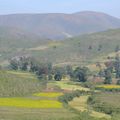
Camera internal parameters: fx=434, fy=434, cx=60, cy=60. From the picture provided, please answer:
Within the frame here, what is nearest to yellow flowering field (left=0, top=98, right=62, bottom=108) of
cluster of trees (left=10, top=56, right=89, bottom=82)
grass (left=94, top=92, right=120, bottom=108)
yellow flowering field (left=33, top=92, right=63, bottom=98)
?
yellow flowering field (left=33, top=92, right=63, bottom=98)

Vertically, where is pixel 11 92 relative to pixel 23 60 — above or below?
below

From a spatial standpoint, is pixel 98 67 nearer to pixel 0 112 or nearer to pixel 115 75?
pixel 115 75

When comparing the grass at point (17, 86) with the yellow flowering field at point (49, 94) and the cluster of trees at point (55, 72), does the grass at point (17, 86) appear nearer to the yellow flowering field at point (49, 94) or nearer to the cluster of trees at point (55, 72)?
the yellow flowering field at point (49, 94)

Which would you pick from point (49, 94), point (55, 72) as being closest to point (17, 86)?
point (49, 94)

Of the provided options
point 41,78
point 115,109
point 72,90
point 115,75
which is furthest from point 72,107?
point 115,75

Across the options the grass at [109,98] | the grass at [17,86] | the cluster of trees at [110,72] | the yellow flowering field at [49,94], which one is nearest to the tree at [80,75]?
the cluster of trees at [110,72]

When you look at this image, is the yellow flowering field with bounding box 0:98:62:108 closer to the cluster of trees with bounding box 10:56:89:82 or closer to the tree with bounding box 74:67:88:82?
the cluster of trees with bounding box 10:56:89:82

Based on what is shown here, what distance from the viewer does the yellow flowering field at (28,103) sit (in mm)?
76312

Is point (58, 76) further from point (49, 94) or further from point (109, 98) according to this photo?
point (109, 98)

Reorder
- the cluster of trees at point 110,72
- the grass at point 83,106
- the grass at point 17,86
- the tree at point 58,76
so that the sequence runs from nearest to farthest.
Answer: the grass at point 83,106
the grass at point 17,86
the cluster of trees at point 110,72
the tree at point 58,76

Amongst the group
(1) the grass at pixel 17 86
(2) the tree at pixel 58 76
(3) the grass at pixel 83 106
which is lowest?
(3) the grass at pixel 83 106

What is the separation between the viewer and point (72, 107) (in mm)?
77625

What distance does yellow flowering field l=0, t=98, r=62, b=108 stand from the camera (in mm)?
76312

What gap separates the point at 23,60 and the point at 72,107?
273 ft
